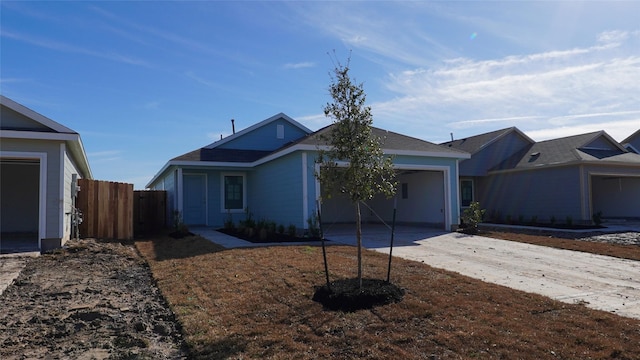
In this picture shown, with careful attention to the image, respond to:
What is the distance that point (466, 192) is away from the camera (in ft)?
78.3

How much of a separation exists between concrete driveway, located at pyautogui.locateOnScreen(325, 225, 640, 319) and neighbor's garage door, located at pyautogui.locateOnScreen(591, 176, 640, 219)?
14.0 meters

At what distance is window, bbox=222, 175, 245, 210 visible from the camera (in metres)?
19.3

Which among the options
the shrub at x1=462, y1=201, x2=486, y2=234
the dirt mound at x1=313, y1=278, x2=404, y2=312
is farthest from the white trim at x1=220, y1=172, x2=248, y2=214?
the dirt mound at x1=313, y1=278, x2=404, y2=312

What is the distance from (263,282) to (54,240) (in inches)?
262

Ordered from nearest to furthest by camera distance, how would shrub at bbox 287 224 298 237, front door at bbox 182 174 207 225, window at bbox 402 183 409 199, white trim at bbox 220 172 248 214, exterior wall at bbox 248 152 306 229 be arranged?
1. shrub at bbox 287 224 298 237
2. exterior wall at bbox 248 152 306 229
3. front door at bbox 182 174 207 225
4. white trim at bbox 220 172 248 214
5. window at bbox 402 183 409 199

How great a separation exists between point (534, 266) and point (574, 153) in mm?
12796

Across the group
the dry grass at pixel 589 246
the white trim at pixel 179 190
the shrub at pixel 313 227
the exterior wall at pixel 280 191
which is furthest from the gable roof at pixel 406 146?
the white trim at pixel 179 190

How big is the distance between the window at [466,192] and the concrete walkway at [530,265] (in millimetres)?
9037

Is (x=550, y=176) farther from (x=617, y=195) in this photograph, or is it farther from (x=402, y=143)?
(x=402, y=143)

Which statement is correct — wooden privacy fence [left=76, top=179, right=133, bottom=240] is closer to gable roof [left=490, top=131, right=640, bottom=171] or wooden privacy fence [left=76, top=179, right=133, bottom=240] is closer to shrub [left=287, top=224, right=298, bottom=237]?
shrub [left=287, top=224, right=298, bottom=237]

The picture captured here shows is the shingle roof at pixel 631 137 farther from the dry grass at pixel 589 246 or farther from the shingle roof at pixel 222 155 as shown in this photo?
the shingle roof at pixel 222 155

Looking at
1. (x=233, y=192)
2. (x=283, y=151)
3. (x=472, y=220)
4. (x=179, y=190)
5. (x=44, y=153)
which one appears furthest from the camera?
(x=233, y=192)

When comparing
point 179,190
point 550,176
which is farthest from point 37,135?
point 550,176

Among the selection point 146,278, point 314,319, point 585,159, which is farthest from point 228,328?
point 585,159
